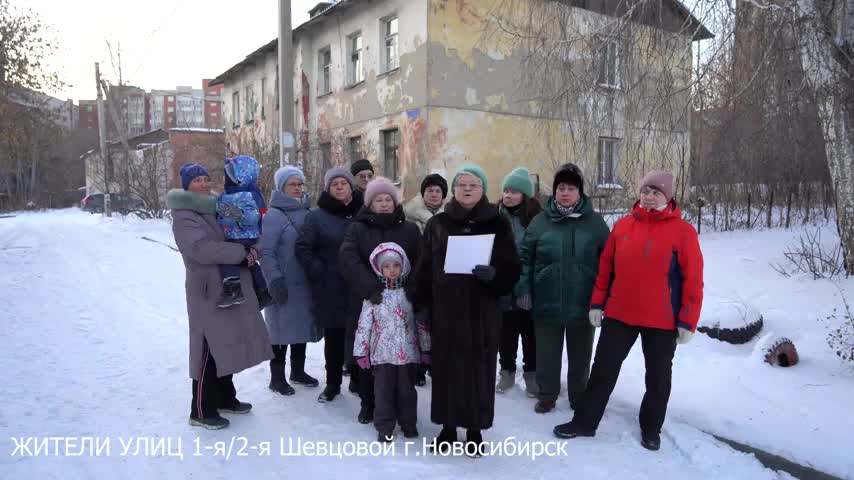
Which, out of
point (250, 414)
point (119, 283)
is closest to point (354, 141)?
point (119, 283)

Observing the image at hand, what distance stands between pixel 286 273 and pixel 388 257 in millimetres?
1166

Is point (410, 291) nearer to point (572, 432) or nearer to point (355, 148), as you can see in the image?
point (572, 432)

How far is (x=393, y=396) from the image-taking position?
12.5 ft

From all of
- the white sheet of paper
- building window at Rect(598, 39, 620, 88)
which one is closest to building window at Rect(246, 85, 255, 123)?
building window at Rect(598, 39, 620, 88)

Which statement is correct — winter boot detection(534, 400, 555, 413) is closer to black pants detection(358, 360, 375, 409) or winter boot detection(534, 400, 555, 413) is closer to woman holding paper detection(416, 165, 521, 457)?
woman holding paper detection(416, 165, 521, 457)

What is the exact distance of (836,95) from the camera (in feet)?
17.8

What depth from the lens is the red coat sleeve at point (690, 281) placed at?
11.4 feet

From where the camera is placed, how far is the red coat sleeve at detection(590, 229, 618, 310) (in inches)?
150

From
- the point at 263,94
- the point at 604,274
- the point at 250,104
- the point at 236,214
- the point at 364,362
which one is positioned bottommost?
the point at 364,362

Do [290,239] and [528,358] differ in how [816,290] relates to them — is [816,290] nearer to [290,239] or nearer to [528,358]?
[528,358]

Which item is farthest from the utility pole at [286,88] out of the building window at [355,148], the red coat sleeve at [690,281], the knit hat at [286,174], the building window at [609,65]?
the building window at [355,148]

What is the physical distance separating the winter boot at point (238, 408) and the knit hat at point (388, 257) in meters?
1.48

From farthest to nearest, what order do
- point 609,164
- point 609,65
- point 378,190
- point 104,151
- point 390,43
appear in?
point 104,151, point 390,43, point 609,164, point 609,65, point 378,190

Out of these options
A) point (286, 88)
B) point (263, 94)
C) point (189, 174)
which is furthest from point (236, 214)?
point (263, 94)
